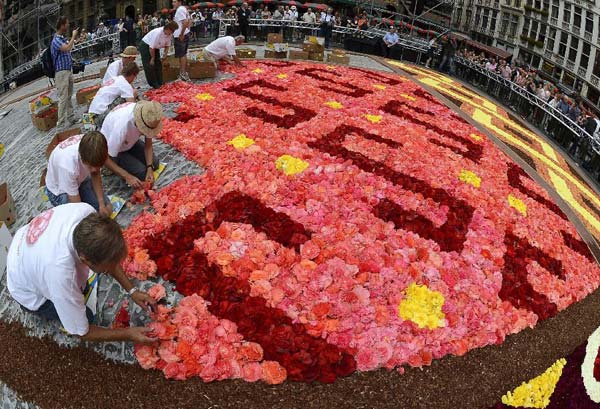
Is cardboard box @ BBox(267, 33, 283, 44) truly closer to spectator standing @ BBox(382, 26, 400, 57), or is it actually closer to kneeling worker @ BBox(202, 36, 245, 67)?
kneeling worker @ BBox(202, 36, 245, 67)

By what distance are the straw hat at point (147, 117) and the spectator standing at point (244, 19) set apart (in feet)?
54.6

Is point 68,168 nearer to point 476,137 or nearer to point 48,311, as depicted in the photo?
point 48,311

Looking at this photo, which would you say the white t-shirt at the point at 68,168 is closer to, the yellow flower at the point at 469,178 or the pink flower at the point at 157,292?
the pink flower at the point at 157,292

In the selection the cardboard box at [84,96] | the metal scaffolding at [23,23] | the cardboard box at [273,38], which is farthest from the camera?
the metal scaffolding at [23,23]

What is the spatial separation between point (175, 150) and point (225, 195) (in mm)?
2036

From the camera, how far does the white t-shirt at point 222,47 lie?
13.1 m

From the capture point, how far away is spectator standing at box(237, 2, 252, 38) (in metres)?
21.0

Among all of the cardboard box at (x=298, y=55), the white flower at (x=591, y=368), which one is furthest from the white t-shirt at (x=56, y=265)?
the cardboard box at (x=298, y=55)

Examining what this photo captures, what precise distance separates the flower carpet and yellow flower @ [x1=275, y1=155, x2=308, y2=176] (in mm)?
34

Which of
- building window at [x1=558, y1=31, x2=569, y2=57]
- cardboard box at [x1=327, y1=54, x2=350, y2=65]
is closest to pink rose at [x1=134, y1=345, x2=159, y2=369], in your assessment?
cardboard box at [x1=327, y1=54, x2=350, y2=65]

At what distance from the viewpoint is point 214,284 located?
535 cm

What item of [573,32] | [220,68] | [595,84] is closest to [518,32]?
[573,32]

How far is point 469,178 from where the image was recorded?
8797 millimetres

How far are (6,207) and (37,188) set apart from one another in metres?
→ 0.83
